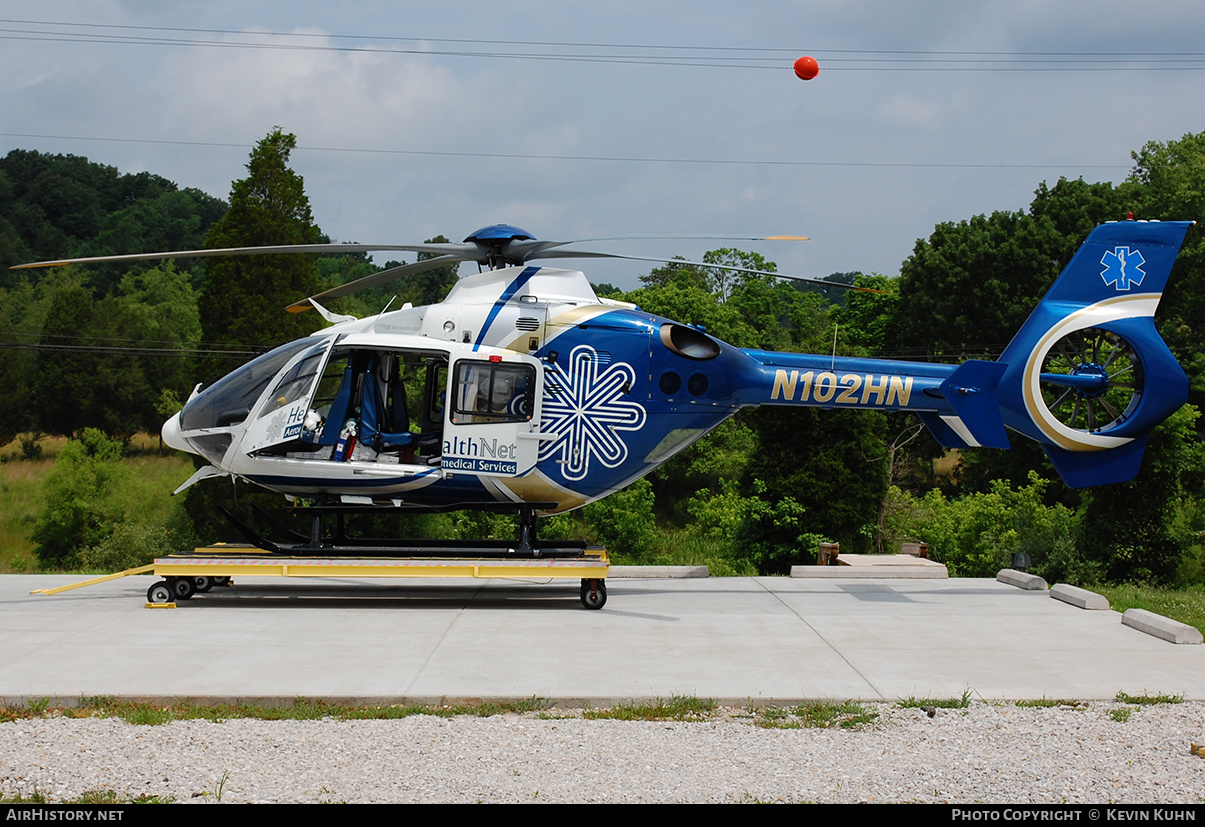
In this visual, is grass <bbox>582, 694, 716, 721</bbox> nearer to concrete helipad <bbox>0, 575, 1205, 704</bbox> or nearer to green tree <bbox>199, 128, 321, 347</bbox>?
concrete helipad <bbox>0, 575, 1205, 704</bbox>

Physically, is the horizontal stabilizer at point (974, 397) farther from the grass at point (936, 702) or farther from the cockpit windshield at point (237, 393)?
the cockpit windshield at point (237, 393)

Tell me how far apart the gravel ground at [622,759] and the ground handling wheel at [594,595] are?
401 centimetres

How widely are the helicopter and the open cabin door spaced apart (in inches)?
0.6

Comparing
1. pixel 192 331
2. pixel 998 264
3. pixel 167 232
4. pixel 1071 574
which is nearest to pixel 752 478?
pixel 1071 574

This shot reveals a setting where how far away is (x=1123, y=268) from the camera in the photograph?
11719 millimetres

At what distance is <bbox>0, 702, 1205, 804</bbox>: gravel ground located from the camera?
17.2ft

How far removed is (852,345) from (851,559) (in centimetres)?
3490

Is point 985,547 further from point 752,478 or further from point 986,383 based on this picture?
point 986,383

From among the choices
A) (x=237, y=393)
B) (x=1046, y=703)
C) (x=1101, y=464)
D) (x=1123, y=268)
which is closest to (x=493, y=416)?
(x=237, y=393)

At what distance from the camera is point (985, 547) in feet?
71.6

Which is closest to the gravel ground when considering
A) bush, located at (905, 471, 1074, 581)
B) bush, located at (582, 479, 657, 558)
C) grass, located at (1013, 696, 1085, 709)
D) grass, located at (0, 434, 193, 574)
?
grass, located at (1013, 696, 1085, 709)

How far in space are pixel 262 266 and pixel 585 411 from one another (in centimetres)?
1682

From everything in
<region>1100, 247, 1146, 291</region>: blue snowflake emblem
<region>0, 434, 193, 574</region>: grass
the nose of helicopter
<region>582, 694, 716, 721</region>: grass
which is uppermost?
<region>1100, 247, 1146, 291</region>: blue snowflake emblem

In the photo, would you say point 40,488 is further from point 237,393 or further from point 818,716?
point 818,716
